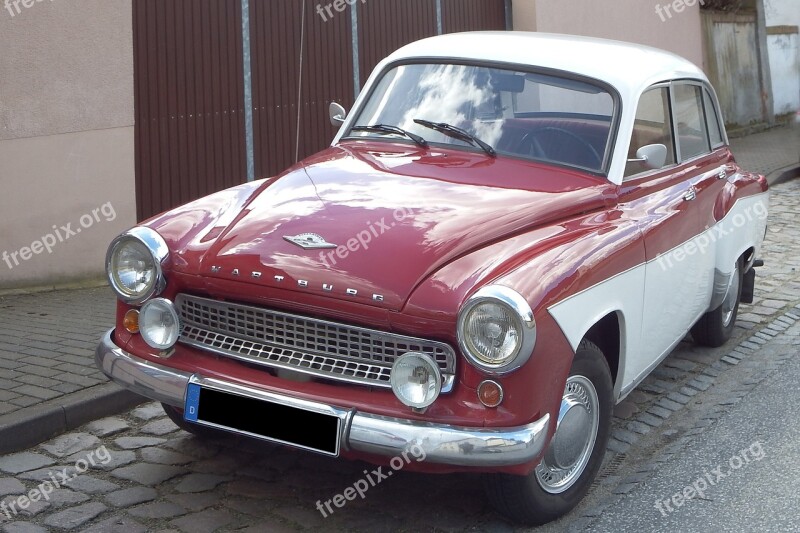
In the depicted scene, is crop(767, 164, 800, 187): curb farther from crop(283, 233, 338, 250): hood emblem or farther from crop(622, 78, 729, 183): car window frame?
crop(283, 233, 338, 250): hood emblem

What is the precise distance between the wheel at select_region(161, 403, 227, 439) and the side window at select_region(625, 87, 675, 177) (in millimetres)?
2263

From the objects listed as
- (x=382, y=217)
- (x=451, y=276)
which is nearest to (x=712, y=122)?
(x=382, y=217)

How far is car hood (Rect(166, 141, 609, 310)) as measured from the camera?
3781 millimetres

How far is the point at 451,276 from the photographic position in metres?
3.71

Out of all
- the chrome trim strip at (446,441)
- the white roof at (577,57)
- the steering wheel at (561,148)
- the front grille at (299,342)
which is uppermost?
the white roof at (577,57)

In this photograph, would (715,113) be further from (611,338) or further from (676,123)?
(611,338)

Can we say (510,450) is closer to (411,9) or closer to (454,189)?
(454,189)

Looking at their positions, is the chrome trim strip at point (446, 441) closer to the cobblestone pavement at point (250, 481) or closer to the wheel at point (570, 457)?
the wheel at point (570, 457)

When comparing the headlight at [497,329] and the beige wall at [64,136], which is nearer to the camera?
the headlight at [497,329]

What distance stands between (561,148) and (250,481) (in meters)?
2.07

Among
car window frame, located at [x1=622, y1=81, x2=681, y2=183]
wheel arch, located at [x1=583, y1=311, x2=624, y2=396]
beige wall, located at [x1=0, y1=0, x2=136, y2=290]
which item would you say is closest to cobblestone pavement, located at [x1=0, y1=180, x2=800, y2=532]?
wheel arch, located at [x1=583, y1=311, x2=624, y2=396]

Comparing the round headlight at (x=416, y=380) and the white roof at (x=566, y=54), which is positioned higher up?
the white roof at (x=566, y=54)

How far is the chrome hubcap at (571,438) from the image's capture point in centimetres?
393

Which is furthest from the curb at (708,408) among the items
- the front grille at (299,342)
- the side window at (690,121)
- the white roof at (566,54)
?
the white roof at (566,54)
